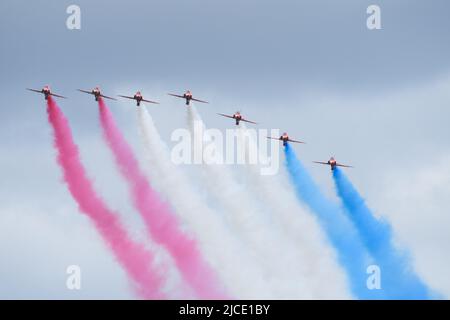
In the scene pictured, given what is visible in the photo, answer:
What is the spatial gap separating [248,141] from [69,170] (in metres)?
20.6

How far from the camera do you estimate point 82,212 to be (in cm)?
18100

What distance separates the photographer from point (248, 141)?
186 meters
